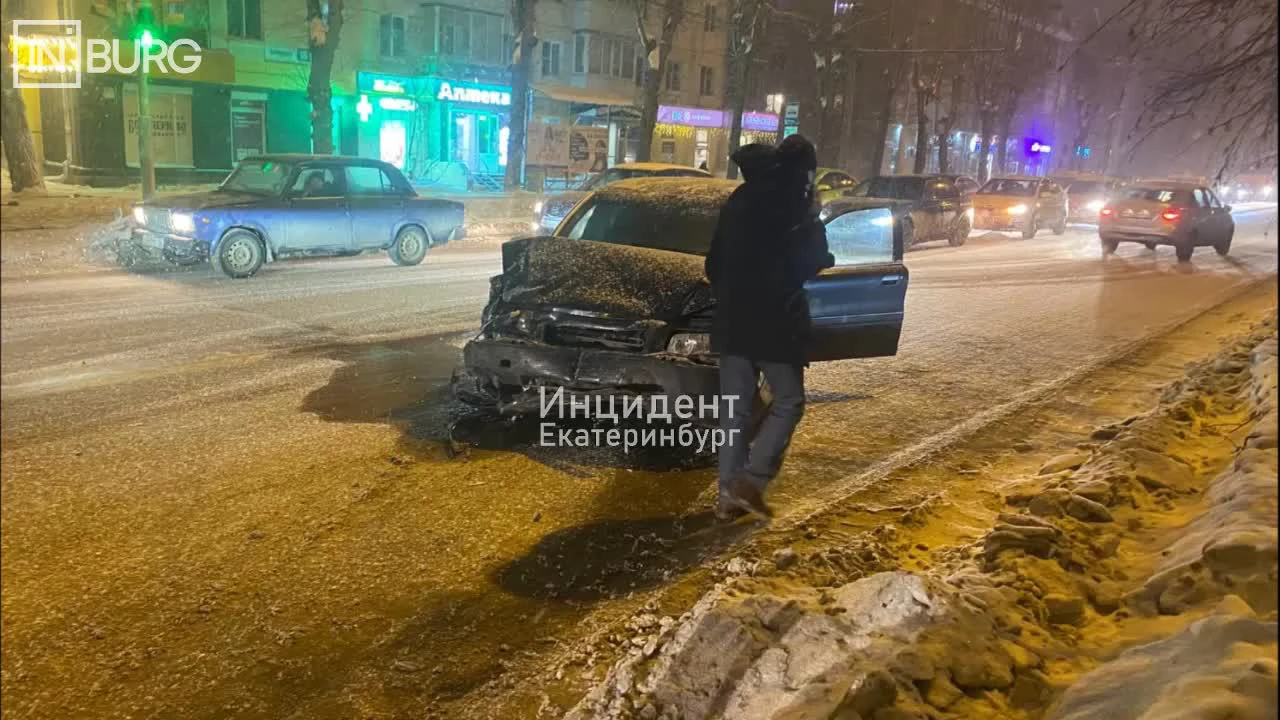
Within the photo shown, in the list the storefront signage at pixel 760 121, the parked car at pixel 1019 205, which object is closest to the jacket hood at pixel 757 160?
the parked car at pixel 1019 205

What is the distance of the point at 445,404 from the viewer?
6258 millimetres

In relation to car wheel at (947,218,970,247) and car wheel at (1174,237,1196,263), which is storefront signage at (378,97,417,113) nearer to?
car wheel at (947,218,970,247)

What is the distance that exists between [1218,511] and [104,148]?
2670 cm

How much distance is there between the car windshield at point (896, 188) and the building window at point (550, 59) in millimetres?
18157

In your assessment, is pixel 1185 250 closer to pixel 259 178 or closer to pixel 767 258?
pixel 259 178

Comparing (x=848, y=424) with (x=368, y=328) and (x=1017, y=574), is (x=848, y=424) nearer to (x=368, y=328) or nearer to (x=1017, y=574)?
(x=1017, y=574)

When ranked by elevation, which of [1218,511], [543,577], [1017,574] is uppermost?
[1218,511]

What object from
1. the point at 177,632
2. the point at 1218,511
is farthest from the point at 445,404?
the point at 1218,511

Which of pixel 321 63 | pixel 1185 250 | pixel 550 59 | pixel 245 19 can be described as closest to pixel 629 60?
pixel 550 59

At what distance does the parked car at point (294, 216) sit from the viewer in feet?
33.0

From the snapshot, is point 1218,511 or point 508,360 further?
point 508,360

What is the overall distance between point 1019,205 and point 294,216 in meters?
19.9

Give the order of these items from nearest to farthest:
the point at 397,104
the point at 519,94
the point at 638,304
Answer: the point at 638,304 < the point at 519,94 < the point at 397,104

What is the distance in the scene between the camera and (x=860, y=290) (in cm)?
589
